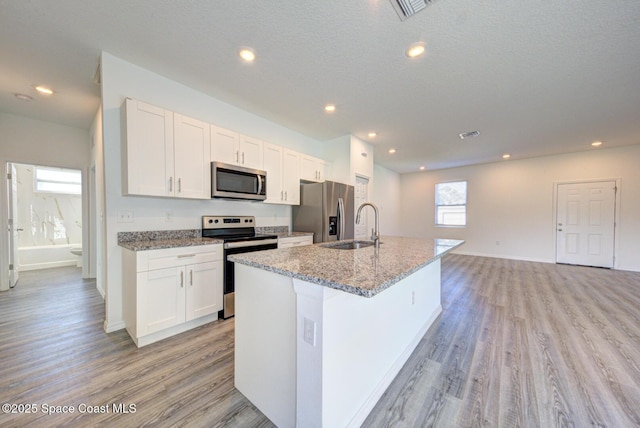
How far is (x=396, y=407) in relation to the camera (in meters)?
1.46

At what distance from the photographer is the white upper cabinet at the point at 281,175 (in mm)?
3428

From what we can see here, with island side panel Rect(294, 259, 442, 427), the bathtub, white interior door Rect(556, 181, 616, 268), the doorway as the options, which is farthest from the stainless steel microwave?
white interior door Rect(556, 181, 616, 268)

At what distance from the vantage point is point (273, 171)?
11.4ft

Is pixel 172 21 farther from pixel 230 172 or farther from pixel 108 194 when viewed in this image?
pixel 108 194

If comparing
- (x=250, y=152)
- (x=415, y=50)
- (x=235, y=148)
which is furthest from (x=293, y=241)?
(x=415, y=50)

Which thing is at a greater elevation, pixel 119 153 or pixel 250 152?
pixel 250 152

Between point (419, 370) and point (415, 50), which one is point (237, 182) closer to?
point (415, 50)

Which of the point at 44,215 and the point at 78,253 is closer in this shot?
the point at 78,253

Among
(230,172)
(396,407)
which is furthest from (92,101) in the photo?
(396,407)

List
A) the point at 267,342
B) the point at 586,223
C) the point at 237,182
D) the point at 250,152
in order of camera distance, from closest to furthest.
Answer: the point at 267,342 < the point at 237,182 < the point at 250,152 < the point at 586,223

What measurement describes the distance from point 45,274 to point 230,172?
464cm

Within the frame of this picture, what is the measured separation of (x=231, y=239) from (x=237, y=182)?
76 cm

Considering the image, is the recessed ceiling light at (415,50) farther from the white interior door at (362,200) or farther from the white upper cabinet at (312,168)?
the white interior door at (362,200)

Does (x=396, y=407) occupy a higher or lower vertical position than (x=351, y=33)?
lower
